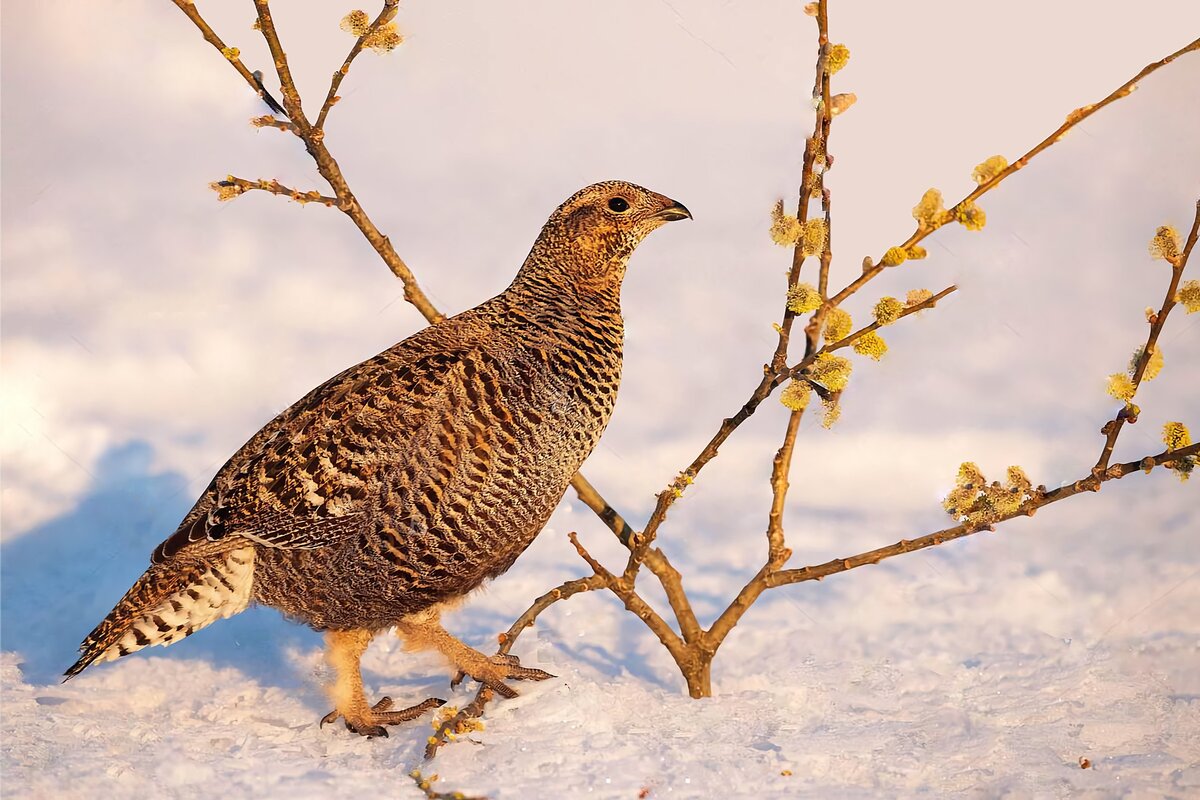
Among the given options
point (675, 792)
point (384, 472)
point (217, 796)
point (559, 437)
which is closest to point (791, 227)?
point (559, 437)

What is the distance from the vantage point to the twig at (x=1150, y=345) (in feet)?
9.73

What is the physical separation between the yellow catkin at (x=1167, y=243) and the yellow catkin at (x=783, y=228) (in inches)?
34.6

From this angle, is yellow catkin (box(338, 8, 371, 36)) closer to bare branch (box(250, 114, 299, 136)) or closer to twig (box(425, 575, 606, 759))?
bare branch (box(250, 114, 299, 136))

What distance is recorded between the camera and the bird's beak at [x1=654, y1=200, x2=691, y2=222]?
11.6ft

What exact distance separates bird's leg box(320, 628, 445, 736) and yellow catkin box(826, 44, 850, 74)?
2.06 meters

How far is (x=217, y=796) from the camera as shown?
311 centimetres

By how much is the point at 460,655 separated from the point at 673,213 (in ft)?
4.98

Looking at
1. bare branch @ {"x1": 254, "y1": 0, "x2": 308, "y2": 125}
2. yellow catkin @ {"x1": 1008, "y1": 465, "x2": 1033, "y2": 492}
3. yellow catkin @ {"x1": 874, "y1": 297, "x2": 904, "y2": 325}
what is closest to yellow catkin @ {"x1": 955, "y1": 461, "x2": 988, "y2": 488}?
yellow catkin @ {"x1": 1008, "y1": 465, "x2": 1033, "y2": 492}

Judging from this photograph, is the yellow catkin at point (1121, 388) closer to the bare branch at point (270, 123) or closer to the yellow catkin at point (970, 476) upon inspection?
the yellow catkin at point (970, 476)

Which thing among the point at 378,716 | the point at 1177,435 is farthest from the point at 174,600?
the point at 1177,435

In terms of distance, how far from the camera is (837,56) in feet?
10.4

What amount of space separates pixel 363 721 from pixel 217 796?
1.96 feet

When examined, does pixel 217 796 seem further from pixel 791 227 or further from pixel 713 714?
pixel 791 227

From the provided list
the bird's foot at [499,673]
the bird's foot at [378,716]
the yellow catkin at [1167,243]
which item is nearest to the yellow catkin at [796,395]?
the yellow catkin at [1167,243]
